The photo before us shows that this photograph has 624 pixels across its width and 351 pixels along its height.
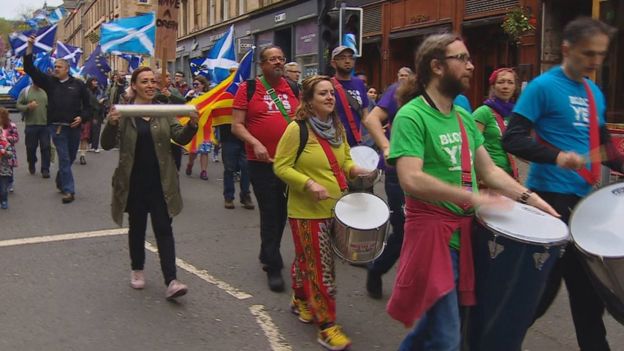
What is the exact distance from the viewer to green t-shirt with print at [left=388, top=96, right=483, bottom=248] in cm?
296

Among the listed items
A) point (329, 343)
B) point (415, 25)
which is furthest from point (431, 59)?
point (415, 25)

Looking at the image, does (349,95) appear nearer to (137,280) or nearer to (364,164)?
(364,164)

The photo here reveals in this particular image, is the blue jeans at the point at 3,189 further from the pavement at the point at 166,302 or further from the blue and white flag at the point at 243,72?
the blue and white flag at the point at 243,72

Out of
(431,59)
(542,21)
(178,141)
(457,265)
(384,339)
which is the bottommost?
(384,339)

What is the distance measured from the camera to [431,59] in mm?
3088

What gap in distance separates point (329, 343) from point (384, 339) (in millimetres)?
422

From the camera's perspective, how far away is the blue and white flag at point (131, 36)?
1382 centimetres

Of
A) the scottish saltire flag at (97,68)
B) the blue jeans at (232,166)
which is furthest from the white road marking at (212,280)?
the scottish saltire flag at (97,68)

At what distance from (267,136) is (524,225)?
2968 mm

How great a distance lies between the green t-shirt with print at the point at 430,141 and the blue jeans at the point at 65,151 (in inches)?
294

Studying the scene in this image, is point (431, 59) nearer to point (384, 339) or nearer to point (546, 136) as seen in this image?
point (546, 136)

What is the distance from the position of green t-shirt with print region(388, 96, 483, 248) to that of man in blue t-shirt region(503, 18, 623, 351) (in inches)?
25.1

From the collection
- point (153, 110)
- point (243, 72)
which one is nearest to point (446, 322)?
point (153, 110)

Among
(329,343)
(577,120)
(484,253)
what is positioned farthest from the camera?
(329,343)
